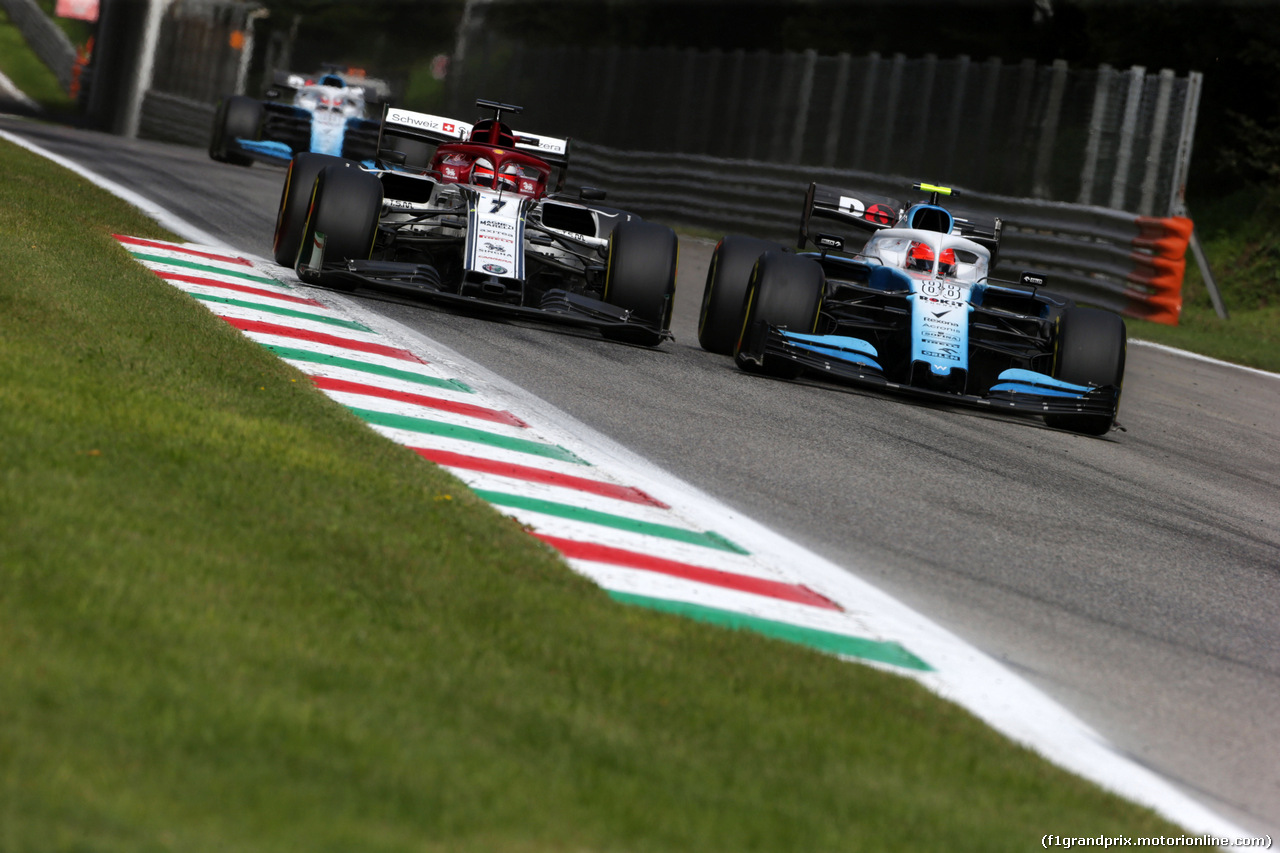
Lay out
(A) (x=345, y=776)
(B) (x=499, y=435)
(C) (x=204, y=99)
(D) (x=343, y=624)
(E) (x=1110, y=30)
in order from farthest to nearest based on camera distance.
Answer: (C) (x=204, y=99) → (E) (x=1110, y=30) → (B) (x=499, y=435) → (D) (x=343, y=624) → (A) (x=345, y=776)

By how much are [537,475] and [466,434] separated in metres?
0.73

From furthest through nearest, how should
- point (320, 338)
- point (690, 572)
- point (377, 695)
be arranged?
point (320, 338) < point (690, 572) < point (377, 695)

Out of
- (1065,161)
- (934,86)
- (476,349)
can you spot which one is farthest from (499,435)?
(934,86)

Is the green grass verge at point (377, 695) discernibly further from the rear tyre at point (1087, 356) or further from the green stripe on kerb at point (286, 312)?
the rear tyre at point (1087, 356)

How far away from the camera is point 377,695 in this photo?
3654 millimetres

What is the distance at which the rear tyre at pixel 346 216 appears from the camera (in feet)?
37.2

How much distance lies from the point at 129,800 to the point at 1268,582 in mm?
5295

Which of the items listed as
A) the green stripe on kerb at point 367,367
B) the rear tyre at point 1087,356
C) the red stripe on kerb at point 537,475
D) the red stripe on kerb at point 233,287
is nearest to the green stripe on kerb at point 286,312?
the red stripe on kerb at point 233,287

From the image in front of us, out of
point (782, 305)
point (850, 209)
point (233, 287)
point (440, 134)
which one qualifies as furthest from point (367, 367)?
point (440, 134)

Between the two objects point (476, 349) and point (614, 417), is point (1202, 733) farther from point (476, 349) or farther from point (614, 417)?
point (476, 349)

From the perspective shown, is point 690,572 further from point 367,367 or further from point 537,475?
point 367,367

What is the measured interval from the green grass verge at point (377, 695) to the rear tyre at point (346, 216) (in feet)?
18.0

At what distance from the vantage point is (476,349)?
401 inches

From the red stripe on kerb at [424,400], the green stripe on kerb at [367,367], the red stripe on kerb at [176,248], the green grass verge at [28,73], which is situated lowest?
the red stripe on kerb at [424,400]
